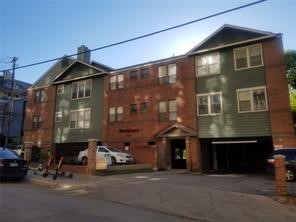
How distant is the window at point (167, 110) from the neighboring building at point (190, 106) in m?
0.08

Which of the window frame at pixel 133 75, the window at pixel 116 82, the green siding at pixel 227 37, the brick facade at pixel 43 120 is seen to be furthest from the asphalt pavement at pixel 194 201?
the brick facade at pixel 43 120

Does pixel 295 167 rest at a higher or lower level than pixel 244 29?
lower

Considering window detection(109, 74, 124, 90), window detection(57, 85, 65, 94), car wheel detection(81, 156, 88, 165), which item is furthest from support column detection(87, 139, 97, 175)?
window detection(57, 85, 65, 94)

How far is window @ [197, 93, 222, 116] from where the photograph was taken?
22453mm

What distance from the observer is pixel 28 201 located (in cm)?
952

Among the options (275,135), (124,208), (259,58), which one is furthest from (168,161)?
(124,208)

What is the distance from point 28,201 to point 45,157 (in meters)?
21.5

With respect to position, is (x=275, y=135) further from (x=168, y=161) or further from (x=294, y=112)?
(x=294, y=112)

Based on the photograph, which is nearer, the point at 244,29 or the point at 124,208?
the point at 124,208

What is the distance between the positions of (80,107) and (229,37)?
52.2ft

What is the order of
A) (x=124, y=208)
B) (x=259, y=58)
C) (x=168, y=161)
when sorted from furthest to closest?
1. (x=168, y=161)
2. (x=259, y=58)
3. (x=124, y=208)

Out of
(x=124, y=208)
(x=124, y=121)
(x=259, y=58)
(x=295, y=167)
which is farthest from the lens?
(x=124, y=121)

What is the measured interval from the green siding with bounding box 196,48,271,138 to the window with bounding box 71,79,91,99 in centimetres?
1200

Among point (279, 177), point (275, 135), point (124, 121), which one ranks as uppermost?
point (124, 121)
